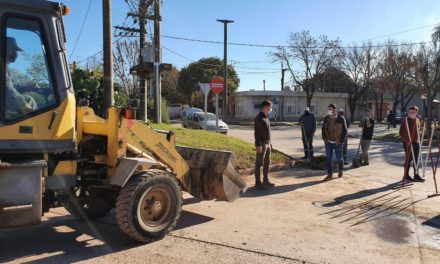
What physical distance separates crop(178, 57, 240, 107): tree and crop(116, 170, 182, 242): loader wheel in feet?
188

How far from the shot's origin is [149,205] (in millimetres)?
6121

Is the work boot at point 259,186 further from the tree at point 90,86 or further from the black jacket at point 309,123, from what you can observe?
the tree at point 90,86

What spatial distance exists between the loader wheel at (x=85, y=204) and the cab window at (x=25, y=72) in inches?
48.7

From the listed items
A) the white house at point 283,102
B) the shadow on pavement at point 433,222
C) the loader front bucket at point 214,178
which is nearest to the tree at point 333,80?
the white house at point 283,102

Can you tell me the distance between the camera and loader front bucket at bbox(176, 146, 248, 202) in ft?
23.8

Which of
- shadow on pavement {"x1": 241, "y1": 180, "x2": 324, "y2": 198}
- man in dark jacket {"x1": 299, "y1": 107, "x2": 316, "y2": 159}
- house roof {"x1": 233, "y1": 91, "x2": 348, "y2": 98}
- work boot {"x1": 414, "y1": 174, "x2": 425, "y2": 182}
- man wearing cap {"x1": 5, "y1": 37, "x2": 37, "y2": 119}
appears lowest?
shadow on pavement {"x1": 241, "y1": 180, "x2": 324, "y2": 198}

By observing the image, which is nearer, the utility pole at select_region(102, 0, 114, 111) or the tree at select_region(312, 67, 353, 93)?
the utility pole at select_region(102, 0, 114, 111)

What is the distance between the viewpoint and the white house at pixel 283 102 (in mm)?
55688

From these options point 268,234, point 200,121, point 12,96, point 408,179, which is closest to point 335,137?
point 408,179

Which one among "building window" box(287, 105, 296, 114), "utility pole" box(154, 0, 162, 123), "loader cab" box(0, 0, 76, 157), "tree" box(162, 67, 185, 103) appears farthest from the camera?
"tree" box(162, 67, 185, 103)

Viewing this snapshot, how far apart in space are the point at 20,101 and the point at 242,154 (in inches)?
329

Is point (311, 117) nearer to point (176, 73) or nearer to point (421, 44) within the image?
point (421, 44)

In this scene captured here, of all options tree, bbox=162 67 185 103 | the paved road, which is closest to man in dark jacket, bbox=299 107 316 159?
the paved road

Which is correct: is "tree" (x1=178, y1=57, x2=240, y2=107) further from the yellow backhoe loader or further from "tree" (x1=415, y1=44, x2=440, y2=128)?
the yellow backhoe loader
